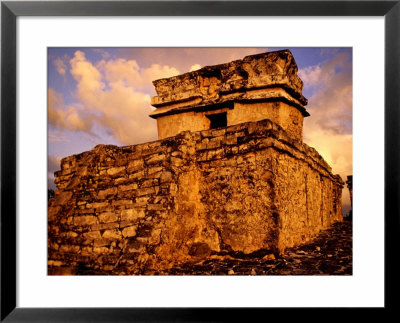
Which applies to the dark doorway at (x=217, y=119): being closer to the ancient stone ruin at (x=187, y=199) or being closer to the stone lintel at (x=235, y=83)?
the stone lintel at (x=235, y=83)

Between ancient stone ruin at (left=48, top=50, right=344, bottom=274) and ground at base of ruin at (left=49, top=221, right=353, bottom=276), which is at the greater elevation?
ancient stone ruin at (left=48, top=50, right=344, bottom=274)

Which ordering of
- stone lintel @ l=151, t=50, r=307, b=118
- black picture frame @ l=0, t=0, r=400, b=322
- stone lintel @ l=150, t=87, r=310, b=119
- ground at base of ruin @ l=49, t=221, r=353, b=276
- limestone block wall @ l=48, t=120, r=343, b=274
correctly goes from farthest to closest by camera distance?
stone lintel @ l=150, t=87, r=310, b=119
stone lintel @ l=151, t=50, r=307, b=118
limestone block wall @ l=48, t=120, r=343, b=274
ground at base of ruin @ l=49, t=221, r=353, b=276
black picture frame @ l=0, t=0, r=400, b=322

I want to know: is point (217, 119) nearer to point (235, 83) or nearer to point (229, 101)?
point (229, 101)

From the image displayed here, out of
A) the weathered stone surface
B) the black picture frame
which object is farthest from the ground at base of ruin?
the weathered stone surface

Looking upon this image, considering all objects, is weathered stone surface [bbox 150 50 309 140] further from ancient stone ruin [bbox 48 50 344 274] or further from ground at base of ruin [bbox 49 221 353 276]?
ground at base of ruin [bbox 49 221 353 276]

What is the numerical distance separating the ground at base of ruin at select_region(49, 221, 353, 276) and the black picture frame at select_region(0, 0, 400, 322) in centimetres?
39

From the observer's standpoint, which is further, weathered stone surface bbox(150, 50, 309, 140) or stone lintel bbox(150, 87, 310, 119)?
stone lintel bbox(150, 87, 310, 119)

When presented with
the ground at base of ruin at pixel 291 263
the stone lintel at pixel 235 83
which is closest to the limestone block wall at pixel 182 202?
the ground at base of ruin at pixel 291 263

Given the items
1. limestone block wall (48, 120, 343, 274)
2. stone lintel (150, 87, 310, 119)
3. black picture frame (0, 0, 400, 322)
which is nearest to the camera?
black picture frame (0, 0, 400, 322)

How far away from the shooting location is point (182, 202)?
15.1 ft

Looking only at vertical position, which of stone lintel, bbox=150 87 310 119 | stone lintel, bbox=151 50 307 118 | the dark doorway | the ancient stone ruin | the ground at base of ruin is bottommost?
the ground at base of ruin

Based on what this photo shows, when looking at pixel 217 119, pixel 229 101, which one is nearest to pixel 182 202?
pixel 229 101

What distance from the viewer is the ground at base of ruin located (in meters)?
3.87

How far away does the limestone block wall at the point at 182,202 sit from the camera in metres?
4.18
